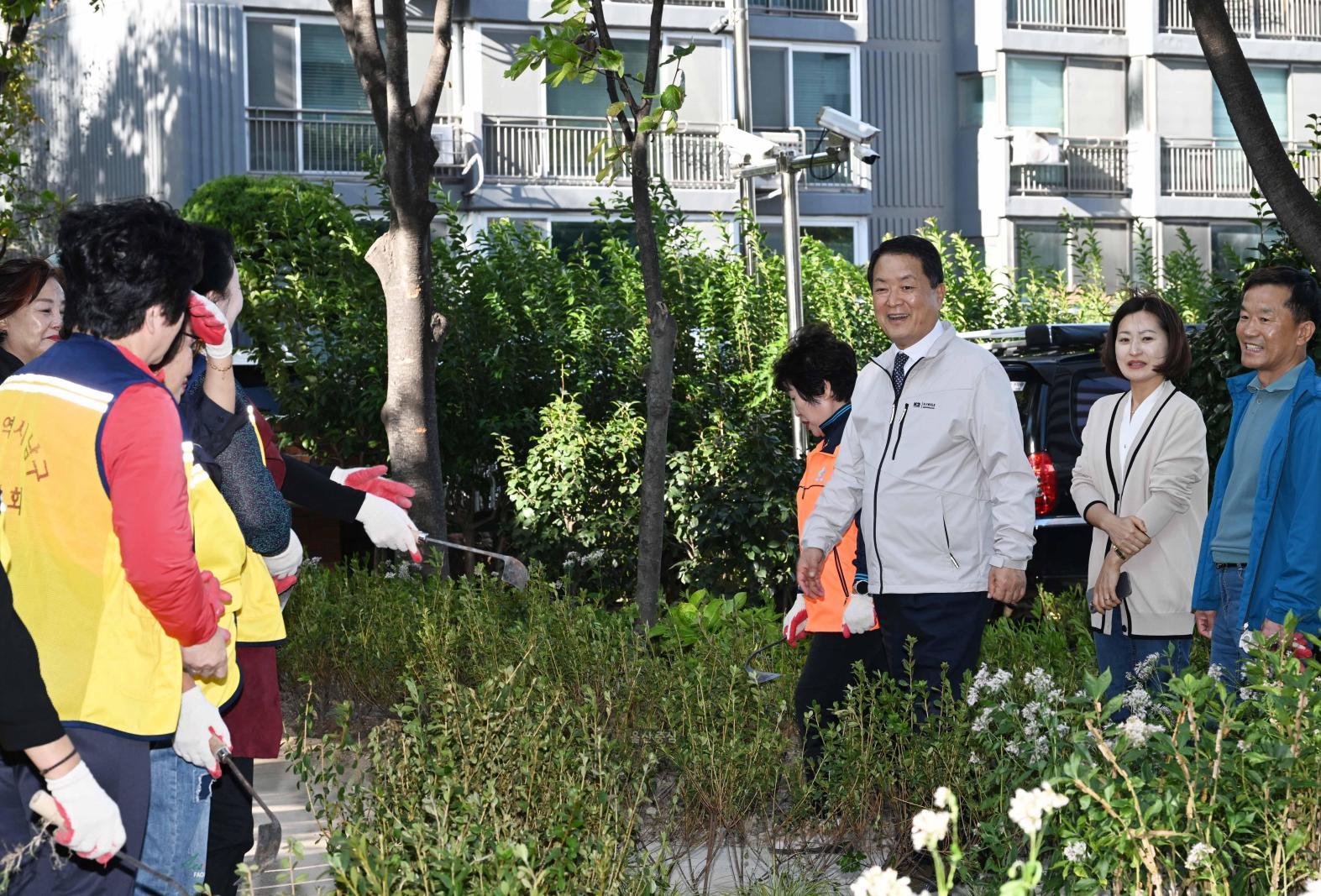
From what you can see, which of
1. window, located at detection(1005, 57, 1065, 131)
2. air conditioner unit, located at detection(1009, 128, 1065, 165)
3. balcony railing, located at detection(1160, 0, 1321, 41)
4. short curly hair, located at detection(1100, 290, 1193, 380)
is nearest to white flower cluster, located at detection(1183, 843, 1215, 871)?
short curly hair, located at detection(1100, 290, 1193, 380)

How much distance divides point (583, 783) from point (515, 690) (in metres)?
0.50

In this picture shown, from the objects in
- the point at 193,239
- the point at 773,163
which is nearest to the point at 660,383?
the point at 773,163

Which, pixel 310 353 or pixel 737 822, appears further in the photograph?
pixel 310 353

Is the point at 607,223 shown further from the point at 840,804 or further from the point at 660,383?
the point at 840,804

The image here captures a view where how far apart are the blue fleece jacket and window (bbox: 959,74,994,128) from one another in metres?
27.0

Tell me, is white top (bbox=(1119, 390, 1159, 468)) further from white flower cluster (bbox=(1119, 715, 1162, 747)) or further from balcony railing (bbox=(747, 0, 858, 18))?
balcony railing (bbox=(747, 0, 858, 18))

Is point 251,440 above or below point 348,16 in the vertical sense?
below

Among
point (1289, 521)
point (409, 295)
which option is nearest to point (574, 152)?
point (409, 295)

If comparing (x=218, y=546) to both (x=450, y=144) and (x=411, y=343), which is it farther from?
(x=450, y=144)

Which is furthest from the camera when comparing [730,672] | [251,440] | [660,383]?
[660,383]

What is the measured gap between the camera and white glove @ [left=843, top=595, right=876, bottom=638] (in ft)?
17.8

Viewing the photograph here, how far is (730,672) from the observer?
5664mm

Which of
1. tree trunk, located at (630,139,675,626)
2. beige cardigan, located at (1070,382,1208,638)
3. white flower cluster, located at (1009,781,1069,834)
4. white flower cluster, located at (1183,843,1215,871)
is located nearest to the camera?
white flower cluster, located at (1009,781,1069,834)

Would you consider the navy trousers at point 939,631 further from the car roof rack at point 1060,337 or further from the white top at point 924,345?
the car roof rack at point 1060,337
